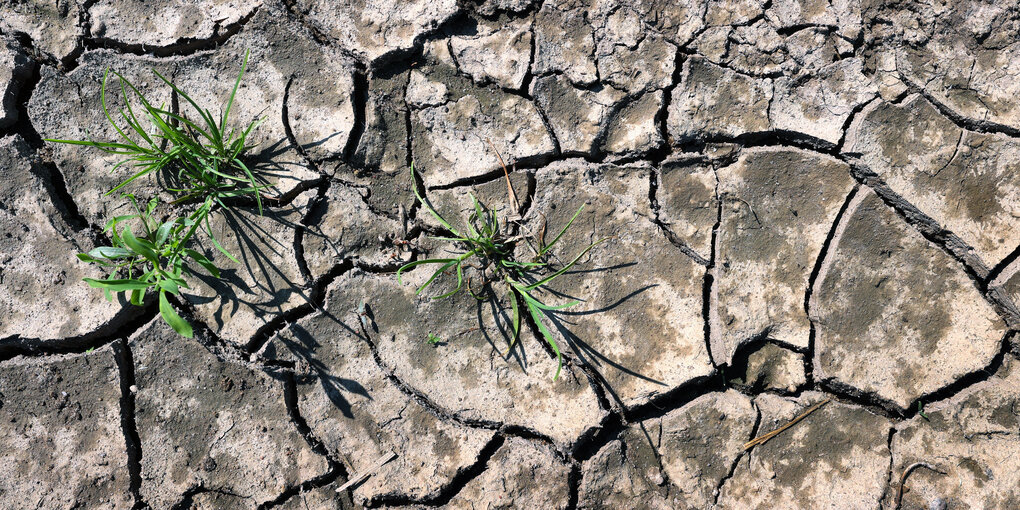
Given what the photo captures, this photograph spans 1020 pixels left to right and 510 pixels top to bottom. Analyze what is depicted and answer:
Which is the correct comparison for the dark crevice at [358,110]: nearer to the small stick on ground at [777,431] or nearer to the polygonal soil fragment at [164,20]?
the polygonal soil fragment at [164,20]

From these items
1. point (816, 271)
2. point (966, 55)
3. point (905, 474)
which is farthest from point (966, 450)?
point (966, 55)

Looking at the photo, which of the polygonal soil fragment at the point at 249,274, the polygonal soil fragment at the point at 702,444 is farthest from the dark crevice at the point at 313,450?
the polygonal soil fragment at the point at 702,444

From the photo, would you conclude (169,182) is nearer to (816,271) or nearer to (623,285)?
(623,285)

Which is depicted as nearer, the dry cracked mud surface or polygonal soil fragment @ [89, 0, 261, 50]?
the dry cracked mud surface

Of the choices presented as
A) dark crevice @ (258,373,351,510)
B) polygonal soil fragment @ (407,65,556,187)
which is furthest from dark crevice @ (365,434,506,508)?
→ polygonal soil fragment @ (407,65,556,187)

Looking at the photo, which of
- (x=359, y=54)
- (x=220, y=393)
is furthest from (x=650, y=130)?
(x=220, y=393)

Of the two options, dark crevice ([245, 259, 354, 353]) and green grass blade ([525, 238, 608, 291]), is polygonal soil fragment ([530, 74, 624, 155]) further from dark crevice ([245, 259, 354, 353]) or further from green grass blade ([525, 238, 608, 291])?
dark crevice ([245, 259, 354, 353])

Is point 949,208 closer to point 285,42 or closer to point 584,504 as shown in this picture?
point 584,504
